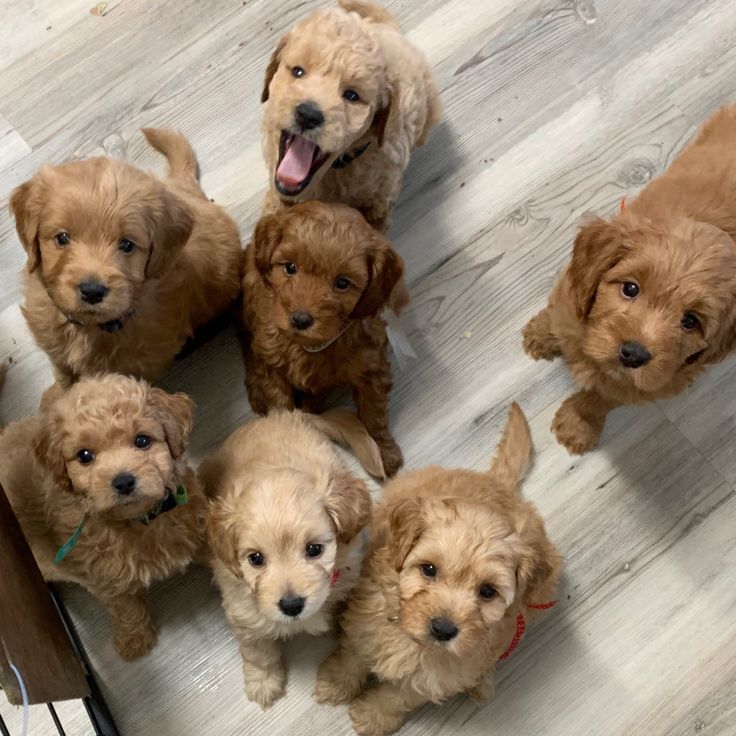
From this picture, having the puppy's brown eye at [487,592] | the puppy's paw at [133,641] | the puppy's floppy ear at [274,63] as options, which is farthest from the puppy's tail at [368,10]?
the puppy's paw at [133,641]

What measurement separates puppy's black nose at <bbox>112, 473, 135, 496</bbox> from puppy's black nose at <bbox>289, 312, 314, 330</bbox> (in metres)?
0.57

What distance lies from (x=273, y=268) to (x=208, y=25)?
127 centimetres

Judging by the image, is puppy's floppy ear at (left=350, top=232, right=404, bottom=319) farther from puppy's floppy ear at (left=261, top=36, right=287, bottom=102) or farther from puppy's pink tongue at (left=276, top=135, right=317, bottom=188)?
puppy's floppy ear at (left=261, top=36, right=287, bottom=102)

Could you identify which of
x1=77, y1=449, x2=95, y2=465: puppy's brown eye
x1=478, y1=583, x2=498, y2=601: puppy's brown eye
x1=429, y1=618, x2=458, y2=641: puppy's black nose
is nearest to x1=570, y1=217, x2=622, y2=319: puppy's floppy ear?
x1=478, y1=583, x2=498, y2=601: puppy's brown eye

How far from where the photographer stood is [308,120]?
6.68 feet

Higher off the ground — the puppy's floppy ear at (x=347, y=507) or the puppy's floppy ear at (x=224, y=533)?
the puppy's floppy ear at (x=224, y=533)

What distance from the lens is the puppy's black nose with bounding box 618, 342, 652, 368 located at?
73.9 inches

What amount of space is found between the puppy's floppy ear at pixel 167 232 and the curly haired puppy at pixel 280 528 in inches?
20.3

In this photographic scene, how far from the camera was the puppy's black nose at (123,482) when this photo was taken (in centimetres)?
172

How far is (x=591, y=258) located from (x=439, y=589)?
0.90 m

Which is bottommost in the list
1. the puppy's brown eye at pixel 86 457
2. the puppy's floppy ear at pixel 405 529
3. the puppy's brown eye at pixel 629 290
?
the puppy's floppy ear at pixel 405 529

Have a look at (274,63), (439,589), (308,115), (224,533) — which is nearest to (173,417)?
(224,533)

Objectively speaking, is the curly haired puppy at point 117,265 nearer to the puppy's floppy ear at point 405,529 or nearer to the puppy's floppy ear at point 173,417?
the puppy's floppy ear at point 173,417

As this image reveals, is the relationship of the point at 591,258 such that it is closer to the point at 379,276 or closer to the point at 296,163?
the point at 379,276
